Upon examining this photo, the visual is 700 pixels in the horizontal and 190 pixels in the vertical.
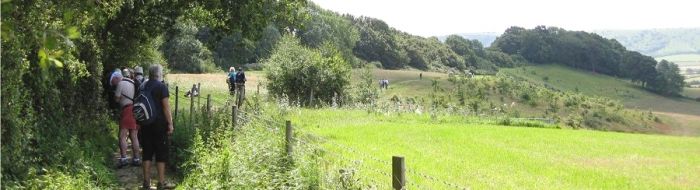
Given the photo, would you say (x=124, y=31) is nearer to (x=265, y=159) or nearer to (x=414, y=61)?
(x=265, y=159)

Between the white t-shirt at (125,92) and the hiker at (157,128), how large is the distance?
1718 millimetres

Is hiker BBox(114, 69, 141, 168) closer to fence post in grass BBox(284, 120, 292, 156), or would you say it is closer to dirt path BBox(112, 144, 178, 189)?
dirt path BBox(112, 144, 178, 189)

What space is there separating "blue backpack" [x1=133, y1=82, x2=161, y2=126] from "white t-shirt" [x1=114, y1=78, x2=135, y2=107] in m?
1.78

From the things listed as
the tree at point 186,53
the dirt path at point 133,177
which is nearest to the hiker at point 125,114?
the dirt path at point 133,177

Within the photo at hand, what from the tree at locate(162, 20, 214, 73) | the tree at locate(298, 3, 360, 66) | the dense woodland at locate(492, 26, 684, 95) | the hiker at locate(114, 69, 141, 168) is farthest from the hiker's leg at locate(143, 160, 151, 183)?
the dense woodland at locate(492, 26, 684, 95)

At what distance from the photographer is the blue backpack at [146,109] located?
933 cm

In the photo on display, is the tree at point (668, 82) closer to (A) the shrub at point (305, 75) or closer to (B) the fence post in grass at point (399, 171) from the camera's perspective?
(A) the shrub at point (305, 75)

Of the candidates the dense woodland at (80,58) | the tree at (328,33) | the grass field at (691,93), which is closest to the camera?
the dense woodland at (80,58)

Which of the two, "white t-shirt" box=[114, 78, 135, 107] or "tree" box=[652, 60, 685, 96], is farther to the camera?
"tree" box=[652, 60, 685, 96]

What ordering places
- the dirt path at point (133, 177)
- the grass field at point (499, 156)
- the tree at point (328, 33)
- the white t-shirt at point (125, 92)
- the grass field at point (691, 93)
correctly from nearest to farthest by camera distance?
the dirt path at point (133, 177)
the white t-shirt at point (125, 92)
the grass field at point (499, 156)
the tree at point (328, 33)
the grass field at point (691, 93)

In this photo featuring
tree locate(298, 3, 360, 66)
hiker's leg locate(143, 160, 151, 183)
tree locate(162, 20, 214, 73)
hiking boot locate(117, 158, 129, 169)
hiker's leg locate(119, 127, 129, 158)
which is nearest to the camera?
hiker's leg locate(143, 160, 151, 183)

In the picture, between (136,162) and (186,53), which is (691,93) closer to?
(186,53)

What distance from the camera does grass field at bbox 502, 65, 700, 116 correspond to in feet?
359

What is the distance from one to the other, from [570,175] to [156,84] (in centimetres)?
1060
